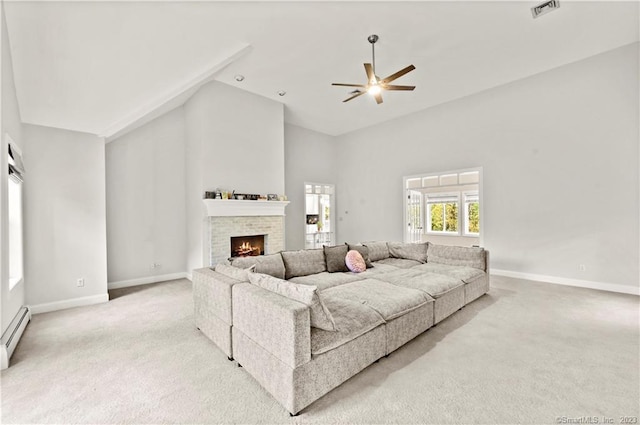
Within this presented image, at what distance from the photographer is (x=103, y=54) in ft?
9.46

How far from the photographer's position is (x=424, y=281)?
3512 millimetres

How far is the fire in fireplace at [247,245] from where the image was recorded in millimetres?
5668

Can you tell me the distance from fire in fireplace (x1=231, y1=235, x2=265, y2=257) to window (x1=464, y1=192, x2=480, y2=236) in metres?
5.98

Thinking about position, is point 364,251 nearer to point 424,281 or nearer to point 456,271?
point 424,281

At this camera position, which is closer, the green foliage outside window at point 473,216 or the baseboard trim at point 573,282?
the baseboard trim at point 573,282

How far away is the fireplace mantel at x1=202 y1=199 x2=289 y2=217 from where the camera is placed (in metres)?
5.21

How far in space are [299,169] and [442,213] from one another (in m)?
4.91

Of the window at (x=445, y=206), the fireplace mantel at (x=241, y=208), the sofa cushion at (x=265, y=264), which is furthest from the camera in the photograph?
the window at (x=445, y=206)

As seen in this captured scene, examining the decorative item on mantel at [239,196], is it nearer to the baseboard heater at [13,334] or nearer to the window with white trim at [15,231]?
the window with white trim at [15,231]

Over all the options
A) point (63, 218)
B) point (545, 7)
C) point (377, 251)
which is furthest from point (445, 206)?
point (63, 218)

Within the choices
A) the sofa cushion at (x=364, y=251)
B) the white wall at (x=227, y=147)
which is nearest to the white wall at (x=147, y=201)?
the white wall at (x=227, y=147)

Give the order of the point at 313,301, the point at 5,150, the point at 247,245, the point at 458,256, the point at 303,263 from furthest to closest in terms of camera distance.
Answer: the point at 247,245 < the point at 458,256 < the point at 303,263 < the point at 5,150 < the point at 313,301

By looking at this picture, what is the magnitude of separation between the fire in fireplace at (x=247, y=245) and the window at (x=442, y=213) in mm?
5843

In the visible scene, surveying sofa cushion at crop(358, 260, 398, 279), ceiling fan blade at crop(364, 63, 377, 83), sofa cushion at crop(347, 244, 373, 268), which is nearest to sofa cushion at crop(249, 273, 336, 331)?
sofa cushion at crop(358, 260, 398, 279)
